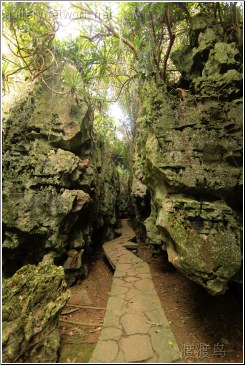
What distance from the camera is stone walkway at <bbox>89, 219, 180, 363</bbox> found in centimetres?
339

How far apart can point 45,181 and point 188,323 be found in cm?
503

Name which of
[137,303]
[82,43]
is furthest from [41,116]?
[137,303]

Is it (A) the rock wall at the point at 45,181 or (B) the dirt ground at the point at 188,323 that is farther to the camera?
(A) the rock wall at the point at 45,181

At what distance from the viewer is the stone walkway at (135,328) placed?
339cm

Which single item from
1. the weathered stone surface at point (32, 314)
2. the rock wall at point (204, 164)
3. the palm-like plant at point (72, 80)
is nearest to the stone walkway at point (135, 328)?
the weathered stone surface at point (32, 314)

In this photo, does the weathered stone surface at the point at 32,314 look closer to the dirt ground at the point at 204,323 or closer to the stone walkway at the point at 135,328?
the stone walkway at the point at 135,328

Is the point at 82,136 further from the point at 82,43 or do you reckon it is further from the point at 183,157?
the point at 183,157

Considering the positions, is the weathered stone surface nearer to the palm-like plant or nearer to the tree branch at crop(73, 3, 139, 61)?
the palm-like plant

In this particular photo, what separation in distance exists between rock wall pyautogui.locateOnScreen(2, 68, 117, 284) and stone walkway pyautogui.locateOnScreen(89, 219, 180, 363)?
2036 millimetres

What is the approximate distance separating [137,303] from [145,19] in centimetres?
751

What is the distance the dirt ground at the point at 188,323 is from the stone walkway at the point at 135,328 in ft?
1.23

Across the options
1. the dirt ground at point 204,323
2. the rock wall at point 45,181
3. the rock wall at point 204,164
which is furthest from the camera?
the rock wall at point 45,181

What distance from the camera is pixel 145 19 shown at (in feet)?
20.5

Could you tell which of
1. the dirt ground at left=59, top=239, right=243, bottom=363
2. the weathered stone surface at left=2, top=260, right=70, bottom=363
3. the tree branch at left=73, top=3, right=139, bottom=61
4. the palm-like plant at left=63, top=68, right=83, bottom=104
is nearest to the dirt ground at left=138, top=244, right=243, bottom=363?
the dirt ground at left=59, top=239, right=243, bottom=363
